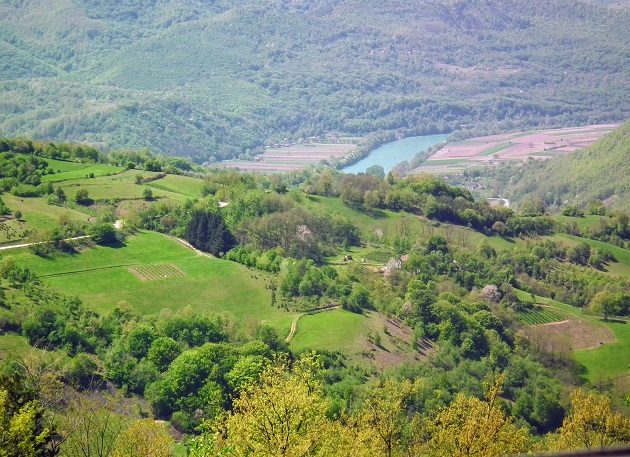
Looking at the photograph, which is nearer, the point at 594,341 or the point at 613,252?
the point at 594,341

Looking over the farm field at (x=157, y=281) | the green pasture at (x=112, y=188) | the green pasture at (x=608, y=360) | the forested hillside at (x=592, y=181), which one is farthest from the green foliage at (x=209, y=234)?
the forested hillside at (x=592, y=181)

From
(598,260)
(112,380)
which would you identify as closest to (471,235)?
(598,260)

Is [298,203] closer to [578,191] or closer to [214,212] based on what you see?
[214,212]

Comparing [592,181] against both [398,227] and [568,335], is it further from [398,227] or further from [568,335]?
[568,335]

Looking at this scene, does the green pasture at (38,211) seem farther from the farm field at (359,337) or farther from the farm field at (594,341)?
the farm field at (594,341)

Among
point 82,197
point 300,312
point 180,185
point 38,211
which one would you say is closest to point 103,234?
point 38,211
